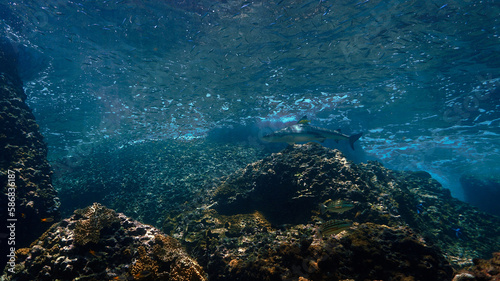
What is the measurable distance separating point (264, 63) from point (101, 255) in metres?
14.7

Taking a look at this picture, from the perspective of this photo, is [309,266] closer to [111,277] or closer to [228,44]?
[111,277]

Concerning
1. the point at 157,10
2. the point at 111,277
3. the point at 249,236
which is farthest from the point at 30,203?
the point at 157,10

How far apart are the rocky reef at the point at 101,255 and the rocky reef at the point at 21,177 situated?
7.73 ft

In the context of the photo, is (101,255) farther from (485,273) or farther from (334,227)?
(485,273)

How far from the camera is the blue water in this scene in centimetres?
1077

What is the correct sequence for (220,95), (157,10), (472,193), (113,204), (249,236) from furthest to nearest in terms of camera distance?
(472,193) → (220,95) → (113,204) → (157,10) → (249,236)

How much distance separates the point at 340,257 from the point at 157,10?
47.3 feet

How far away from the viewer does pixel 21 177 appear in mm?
6988

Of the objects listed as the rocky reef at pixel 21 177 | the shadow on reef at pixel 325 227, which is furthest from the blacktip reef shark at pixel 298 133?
the rocky reef at pixel 21 177

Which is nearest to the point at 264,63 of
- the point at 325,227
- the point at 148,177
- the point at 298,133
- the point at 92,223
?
the point at 298,133

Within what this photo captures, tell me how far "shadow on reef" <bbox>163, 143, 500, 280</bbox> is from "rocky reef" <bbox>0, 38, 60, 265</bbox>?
4.62 meters

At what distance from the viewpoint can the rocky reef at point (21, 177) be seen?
608 centimetres

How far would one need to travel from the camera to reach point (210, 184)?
12.6 meters

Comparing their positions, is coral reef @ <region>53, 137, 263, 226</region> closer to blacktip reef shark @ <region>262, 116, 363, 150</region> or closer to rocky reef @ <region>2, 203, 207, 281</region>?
rocky reef @ <region>2, 203, 207, 281</region>
